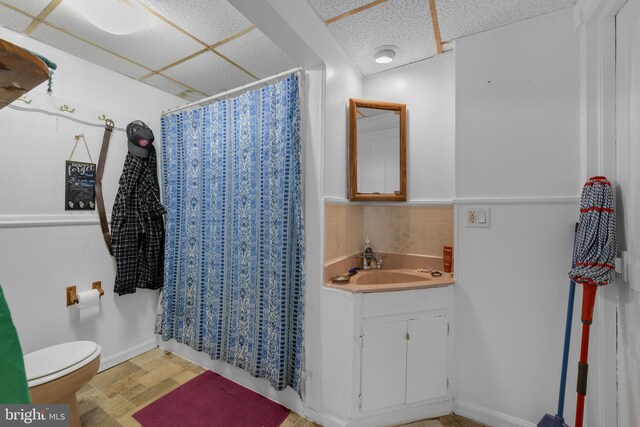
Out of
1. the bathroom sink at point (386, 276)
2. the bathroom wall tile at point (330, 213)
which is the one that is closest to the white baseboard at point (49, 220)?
the bathroom wall tile at point (330, 213)

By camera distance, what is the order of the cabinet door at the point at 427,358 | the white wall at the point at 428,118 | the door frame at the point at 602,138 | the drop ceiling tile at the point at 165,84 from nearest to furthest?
the door frame at the point at 602,138, the cabinet door at the point at 427,358, the white wall at the point at 428,118, the drop ceiling tile at the point at 165,84

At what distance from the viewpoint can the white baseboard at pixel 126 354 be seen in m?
2.11

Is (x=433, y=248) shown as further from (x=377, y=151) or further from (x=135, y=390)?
(x=135, y=390)

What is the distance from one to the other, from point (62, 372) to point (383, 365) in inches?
66.5

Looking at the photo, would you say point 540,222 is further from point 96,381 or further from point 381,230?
point 96,381

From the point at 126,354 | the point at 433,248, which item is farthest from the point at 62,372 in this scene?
the point at 433,248

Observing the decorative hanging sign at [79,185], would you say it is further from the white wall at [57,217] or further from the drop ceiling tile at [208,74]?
the drop ceiling tile at [208,74]

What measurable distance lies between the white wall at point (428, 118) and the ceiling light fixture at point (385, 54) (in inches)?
8.8

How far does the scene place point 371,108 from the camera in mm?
1981

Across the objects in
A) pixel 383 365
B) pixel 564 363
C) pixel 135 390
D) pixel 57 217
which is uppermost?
pixel 57 217

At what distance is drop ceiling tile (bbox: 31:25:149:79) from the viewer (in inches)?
67.2

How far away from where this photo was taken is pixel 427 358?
5.30 feet

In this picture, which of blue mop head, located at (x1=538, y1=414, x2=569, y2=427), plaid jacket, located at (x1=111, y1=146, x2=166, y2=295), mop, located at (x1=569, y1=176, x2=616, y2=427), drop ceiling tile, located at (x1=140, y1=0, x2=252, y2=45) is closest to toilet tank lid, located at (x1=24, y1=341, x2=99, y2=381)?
plaid jacket, located at (x1=111, y1=146, x2=166, y2=295)

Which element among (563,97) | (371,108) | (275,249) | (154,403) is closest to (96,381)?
(154,403)
